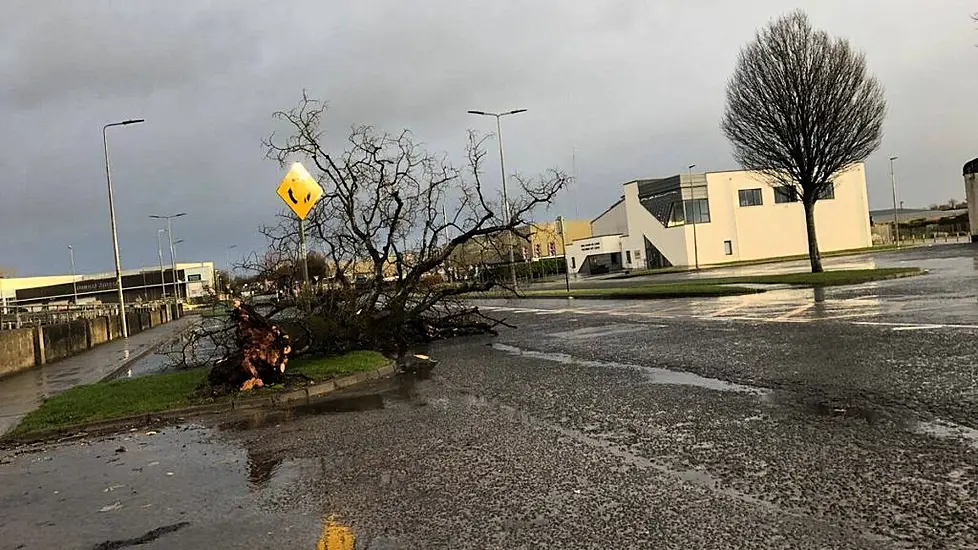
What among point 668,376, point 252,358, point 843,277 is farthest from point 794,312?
point 843,277

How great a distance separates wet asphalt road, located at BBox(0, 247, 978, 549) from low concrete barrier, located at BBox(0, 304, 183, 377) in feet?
49.7

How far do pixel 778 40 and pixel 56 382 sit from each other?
1165 inches

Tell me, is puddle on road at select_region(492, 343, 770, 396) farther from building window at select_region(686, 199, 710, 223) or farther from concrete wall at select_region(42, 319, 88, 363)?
building window at select_region(686, 199, 710, 223)

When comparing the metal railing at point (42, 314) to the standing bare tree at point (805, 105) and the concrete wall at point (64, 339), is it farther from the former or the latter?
the standing bare tree at point (805, 105)

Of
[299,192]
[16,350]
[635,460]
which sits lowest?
[635,460]

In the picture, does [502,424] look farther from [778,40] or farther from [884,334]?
[778,40]

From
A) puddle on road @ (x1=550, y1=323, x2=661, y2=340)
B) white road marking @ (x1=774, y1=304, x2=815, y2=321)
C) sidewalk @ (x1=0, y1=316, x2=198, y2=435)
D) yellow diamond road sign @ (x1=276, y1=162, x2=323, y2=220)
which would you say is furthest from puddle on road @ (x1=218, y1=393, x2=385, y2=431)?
white road marking @ (x1=774, y1=304, x2=815, y2=321)

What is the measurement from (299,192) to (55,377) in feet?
31.4

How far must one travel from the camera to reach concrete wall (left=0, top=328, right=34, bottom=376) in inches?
899

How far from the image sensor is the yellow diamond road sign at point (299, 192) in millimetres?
17562

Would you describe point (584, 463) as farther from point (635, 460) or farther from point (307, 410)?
point (307, 410)

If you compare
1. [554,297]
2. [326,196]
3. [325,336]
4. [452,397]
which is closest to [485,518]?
[452,397]

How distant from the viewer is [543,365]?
14.7 m

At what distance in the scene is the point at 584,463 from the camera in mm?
7031
